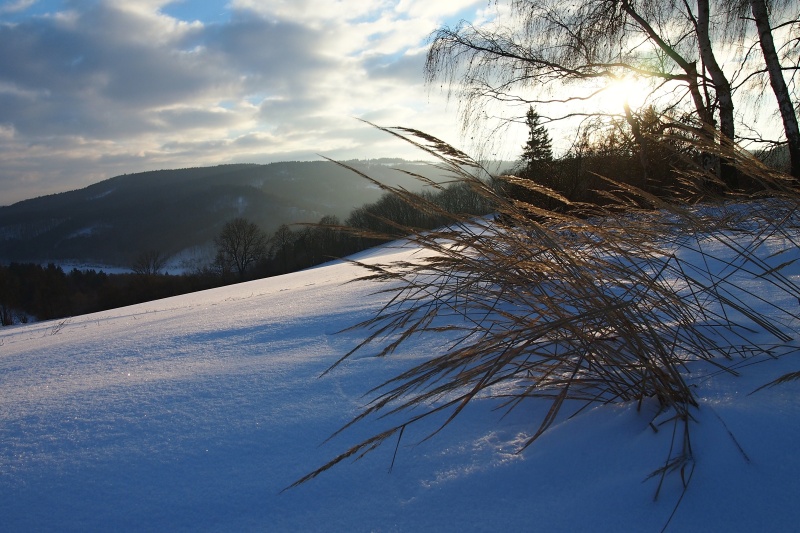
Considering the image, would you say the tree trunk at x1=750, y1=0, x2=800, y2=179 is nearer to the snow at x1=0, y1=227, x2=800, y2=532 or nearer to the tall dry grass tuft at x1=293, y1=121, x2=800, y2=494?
the tall dry grass tuft at x1=293, y1=121, x2=800, y2=494

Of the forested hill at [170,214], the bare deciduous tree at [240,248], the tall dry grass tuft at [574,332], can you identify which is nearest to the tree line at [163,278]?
the bare deciduous tree at [240,248]

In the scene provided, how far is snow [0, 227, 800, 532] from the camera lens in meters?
0.73

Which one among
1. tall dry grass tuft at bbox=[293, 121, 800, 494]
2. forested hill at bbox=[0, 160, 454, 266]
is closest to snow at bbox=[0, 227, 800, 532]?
tall dry grass tuft at bbox=[293, 121, 800, 494]

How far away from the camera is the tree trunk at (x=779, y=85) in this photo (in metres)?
5.43

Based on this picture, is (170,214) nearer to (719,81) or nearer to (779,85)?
(719,81)

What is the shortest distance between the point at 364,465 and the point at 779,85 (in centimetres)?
707

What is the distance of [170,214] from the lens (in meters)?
130

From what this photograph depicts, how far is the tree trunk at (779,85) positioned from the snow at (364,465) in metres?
6.00

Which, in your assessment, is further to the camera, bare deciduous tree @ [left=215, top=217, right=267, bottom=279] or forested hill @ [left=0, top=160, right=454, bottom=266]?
forested hill @ [left=0, top=160, right=454, bottom=266]

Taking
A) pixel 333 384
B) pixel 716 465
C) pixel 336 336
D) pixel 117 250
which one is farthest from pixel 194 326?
pixel 117 250

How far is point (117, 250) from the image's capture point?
114 meters

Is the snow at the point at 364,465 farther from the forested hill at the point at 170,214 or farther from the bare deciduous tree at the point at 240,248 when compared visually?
the forested hill at the point at 170,214

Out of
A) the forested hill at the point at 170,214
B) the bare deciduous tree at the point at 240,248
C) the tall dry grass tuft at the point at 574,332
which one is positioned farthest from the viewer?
the forested hill at the point at 170,214

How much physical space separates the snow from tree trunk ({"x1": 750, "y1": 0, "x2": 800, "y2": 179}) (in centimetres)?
600
